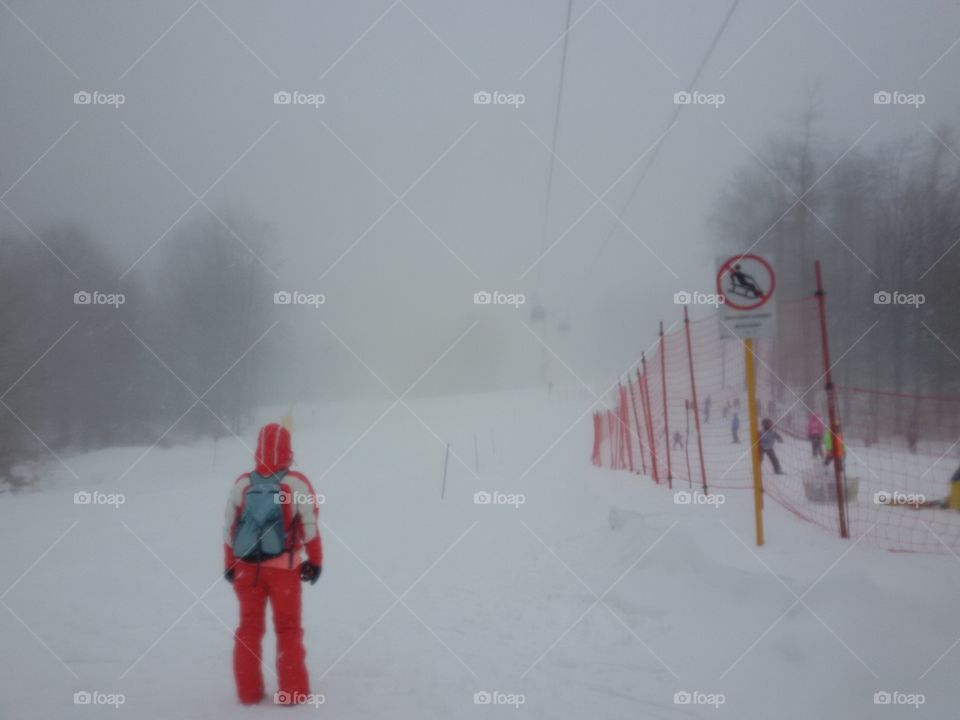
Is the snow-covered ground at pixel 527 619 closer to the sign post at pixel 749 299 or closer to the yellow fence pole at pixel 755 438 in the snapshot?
the yellow fence pole at pixel 755 438

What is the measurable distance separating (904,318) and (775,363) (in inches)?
241

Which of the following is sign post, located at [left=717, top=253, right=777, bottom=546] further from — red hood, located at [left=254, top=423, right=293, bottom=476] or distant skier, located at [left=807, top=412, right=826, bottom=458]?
distant skier, located at [left=807, top=412, right=826, bottom=458]

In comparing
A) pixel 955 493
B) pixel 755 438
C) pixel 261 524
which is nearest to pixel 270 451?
pixel 261 524

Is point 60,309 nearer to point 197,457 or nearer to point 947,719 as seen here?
point 197,457

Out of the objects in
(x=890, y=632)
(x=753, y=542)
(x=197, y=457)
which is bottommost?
(x=890, y=632)

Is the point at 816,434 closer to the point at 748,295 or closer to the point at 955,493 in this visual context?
the point at 955,493

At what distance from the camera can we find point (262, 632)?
Answer: 12.9 ft

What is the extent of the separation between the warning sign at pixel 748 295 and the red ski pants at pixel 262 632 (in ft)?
14.4

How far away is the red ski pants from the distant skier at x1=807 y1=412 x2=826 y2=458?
13249mm

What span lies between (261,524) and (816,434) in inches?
575

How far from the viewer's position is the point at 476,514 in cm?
1264

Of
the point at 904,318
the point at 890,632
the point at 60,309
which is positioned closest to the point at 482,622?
the point at 890,632

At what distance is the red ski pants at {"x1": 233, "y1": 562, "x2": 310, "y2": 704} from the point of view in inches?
153

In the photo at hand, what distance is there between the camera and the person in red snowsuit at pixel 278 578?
389 centimetres
